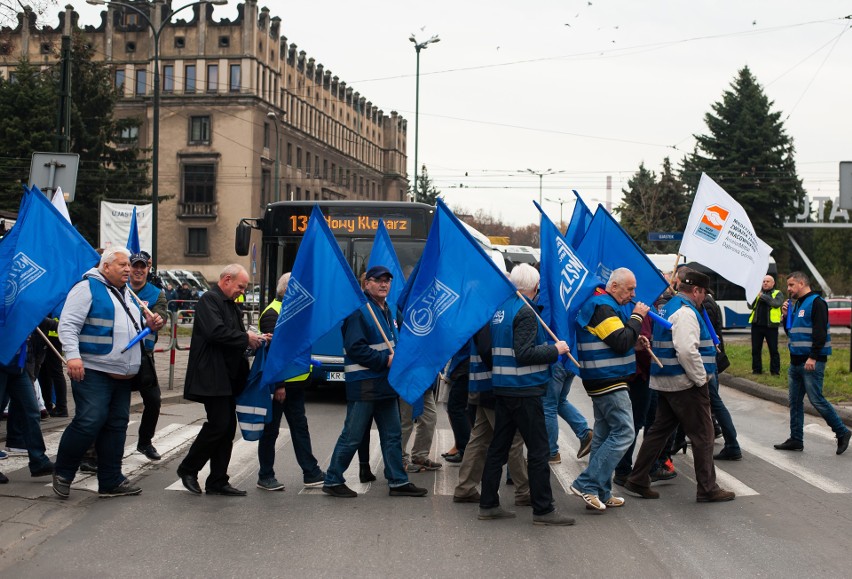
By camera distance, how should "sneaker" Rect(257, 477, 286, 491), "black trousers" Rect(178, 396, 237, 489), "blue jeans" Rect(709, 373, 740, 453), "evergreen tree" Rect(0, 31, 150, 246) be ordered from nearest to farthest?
1. "black trousers" Rect(178, 396, 237, 489)
2. "sneaker" Rect(257, 477, 286, 491)
3. "blue jeans" Rect(709, 373, 740, 453)
4. "evergreen tree" Rect(0, 31, 150, 246)

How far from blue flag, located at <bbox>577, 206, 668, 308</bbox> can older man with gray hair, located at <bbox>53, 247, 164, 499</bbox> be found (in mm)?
4211

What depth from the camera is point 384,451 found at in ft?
27.0

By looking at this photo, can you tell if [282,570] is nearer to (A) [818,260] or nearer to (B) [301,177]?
(A) [818,260]

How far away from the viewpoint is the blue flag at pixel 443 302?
7.41 m

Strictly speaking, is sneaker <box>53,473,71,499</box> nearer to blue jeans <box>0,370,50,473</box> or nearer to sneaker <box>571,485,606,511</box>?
blue jeans <box>0,370,50,473</box>

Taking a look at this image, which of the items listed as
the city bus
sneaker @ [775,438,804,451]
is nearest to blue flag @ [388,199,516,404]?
sneaker @ [775,438,804,451]

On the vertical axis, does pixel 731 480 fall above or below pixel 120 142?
below

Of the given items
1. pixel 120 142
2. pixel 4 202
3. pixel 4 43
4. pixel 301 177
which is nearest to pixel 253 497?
pixel 4 43

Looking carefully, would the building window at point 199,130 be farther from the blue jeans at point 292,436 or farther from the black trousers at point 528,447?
the black trousers at point 528,447

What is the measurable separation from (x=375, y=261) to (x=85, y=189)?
1651 inches

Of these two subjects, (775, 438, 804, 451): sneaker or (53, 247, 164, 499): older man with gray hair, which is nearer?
(53, 247, 164, 499): older man with gray hair

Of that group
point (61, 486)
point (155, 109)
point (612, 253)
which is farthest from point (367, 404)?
point (155, 109)

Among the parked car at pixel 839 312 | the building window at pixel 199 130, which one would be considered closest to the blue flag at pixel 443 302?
the parked car at pixel 839 312

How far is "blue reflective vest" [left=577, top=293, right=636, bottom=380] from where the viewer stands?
7719 mm
